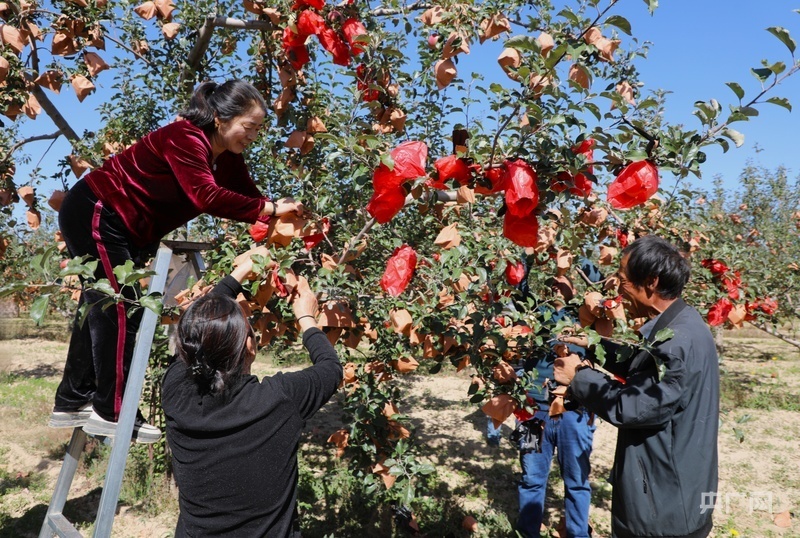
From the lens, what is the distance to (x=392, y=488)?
2.46 meters

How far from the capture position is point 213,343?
123 cm

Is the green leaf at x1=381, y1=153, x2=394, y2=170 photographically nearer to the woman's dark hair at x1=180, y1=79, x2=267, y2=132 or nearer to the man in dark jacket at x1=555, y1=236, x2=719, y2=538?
the woman's dark hair at x1=180, y1=79, x2=267, y2=132

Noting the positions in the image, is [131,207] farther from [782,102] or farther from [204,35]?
[782,102]

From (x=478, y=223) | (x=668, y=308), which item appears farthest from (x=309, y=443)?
(x=668, y=308)

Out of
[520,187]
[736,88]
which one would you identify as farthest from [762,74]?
[520,187]

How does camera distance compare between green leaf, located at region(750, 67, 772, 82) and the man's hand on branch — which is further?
the man's hand on branch

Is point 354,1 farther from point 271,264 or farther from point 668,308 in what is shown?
point 668,308

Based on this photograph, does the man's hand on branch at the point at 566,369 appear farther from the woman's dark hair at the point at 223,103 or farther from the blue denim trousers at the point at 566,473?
the woman's dark hair at the point at 223,103

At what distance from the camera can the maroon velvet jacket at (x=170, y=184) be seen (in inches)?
62.6

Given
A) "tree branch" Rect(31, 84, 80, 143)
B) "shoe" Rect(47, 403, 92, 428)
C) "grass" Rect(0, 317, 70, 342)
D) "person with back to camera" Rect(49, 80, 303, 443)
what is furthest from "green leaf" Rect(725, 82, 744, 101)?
"grass" Rect(0, 317, 70, 342)

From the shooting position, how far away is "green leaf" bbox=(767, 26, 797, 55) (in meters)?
1.12

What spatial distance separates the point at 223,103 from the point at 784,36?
1.50 metres

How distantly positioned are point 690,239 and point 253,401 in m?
2.99

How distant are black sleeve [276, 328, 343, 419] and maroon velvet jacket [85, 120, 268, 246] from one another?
497 mm
